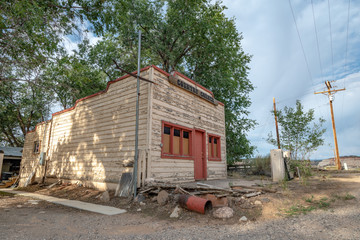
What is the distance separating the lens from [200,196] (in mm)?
6477

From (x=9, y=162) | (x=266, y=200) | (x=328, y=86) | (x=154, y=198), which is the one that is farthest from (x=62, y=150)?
(x=328, y=86)

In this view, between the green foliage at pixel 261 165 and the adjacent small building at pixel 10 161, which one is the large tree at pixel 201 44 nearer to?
the green foliage at pixel 261 165

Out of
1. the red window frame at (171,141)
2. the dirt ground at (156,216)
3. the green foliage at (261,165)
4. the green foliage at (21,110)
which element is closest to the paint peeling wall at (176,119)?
the red window frame at (171,141)

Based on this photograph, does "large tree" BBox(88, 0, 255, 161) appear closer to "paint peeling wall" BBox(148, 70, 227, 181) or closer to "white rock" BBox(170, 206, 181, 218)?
"paint peeling wall" BBox(148, 70, 227, 181)

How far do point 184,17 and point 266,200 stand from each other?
17078 millimetres

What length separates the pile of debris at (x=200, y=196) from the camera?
5531 millimetres

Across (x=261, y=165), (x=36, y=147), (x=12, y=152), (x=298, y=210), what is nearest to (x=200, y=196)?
(x=298, y=210)

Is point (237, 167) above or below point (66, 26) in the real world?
below

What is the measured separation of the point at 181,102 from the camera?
33.2 feet

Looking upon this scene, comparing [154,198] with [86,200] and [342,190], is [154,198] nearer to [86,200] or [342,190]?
[86,200]

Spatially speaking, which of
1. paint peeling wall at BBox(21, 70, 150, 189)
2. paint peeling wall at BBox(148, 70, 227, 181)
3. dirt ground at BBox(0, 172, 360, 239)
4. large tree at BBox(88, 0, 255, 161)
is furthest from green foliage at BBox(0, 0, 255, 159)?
dirt ground at BBox(0, 172, 360, 239)

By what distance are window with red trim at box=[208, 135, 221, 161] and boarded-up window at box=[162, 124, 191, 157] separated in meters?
2.12

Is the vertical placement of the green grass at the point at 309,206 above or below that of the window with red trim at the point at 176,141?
below

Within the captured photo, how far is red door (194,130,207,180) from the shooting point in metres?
10.6
